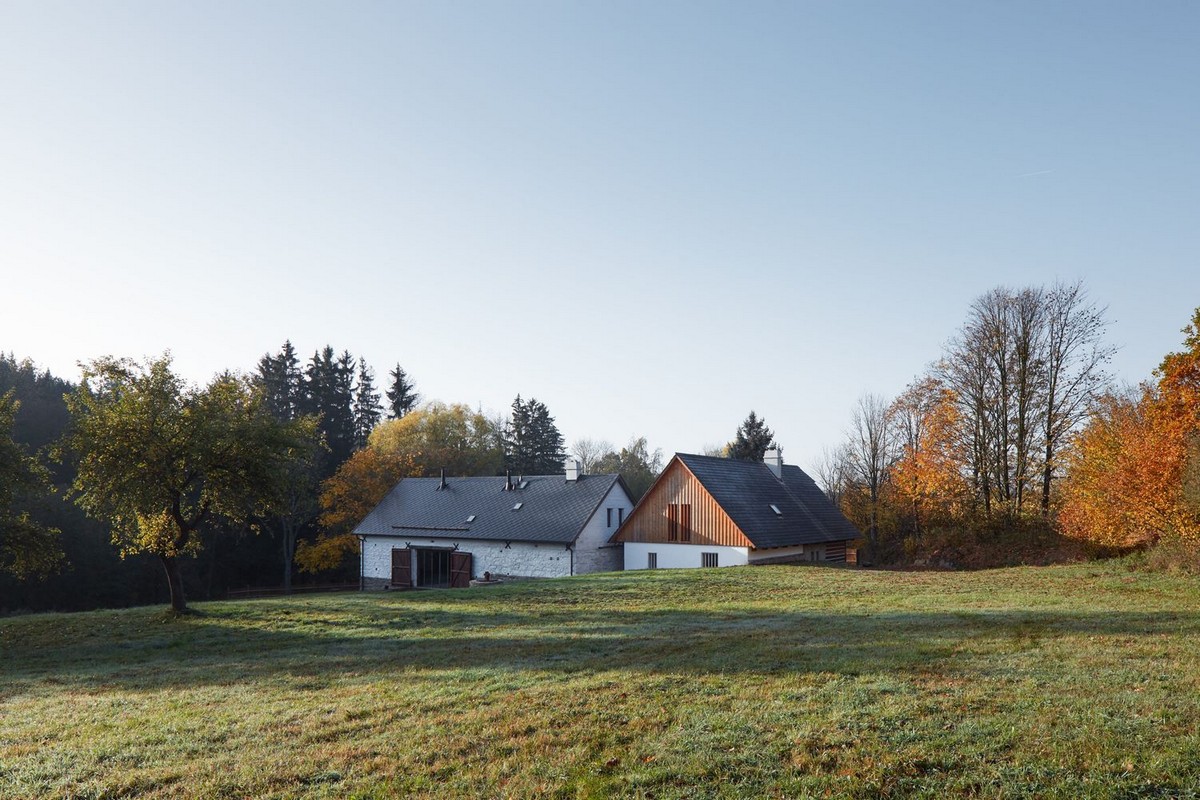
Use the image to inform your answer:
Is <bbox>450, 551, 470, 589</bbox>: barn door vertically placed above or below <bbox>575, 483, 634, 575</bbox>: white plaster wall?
below

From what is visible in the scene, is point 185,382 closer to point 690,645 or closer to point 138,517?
point 138,517

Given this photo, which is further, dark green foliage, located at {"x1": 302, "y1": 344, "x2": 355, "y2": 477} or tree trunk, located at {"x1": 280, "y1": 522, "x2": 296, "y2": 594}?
dark green foliage, located at {"x1": 302, "y1": 344, "x2": 355, "y2": 477}

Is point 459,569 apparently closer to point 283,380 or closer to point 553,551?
point 553,551

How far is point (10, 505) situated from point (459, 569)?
23452mm

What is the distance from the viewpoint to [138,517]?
74.0 ft

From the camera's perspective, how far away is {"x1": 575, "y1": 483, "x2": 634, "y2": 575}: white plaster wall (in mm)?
39969

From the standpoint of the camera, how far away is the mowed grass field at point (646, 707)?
6.40 meters

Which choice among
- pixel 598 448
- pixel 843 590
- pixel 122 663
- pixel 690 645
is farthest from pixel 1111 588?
pixel 598 448

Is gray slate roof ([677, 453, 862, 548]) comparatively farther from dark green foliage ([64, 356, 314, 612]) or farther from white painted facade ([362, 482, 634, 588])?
dark green foliage ([64, 356, 314, 612])

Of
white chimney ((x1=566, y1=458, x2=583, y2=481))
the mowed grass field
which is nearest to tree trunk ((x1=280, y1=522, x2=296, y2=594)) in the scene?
white chimney ((x1=566, y1=458, x2=583, y2=481))

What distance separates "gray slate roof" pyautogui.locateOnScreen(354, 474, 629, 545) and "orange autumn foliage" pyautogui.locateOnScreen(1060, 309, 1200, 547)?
22286 millimetres

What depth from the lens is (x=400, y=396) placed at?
80.2 m

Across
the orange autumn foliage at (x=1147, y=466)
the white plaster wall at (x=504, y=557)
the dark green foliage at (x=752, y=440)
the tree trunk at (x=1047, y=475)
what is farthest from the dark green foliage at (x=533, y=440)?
the orange autumn foliage at (x=1147, y=466)

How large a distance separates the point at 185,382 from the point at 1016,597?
23014 millimetres
